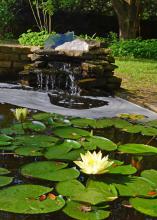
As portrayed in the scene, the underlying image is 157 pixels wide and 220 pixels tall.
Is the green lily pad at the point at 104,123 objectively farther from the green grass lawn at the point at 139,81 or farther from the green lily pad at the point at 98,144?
the green grass lawn at the point at 139,81

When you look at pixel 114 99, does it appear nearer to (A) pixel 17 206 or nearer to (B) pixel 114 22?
(A) pixel 17 206

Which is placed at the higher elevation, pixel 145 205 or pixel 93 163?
pixel 93 163

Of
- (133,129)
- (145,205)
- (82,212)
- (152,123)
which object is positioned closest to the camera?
(82,212)

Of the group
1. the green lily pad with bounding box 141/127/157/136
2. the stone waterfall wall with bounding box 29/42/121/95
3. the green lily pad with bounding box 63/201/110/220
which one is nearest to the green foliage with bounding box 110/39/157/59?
the stone waterfall wall with bounding box 29/42/121/95

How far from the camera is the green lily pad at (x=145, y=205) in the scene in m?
2.15

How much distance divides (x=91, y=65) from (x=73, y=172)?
11.8 ft

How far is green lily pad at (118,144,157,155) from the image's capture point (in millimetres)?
3117

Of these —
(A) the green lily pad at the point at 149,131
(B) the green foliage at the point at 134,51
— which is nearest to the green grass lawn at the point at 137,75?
(B) the green foliage at the point at 134,51

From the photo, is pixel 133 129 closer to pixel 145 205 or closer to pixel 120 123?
pixel 120 123

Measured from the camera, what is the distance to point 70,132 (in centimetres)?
350

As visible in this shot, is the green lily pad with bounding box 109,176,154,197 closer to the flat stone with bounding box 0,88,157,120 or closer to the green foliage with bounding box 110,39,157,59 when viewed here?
the flat stone with bounding box 0,88,157,120

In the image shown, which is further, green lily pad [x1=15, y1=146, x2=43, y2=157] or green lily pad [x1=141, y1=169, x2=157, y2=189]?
green lily pad [x1=15, y1=146, x2=43, y2=157]

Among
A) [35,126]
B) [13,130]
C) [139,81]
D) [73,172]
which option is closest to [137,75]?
[139,81]

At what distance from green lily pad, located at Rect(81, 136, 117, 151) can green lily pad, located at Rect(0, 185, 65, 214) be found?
0.90 meters
